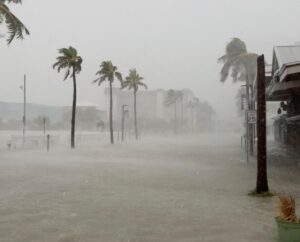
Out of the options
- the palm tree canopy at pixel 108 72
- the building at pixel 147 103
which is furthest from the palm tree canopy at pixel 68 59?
the building at pixel 147 103

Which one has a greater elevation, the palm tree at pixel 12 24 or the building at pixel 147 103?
the building at pixel 147 103

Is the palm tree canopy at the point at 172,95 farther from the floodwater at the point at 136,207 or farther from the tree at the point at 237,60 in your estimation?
the floodwater at the point at 136,207

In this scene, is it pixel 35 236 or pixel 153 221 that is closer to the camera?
pixel 35 236

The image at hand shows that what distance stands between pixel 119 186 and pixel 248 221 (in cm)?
652

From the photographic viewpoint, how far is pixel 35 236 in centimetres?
865

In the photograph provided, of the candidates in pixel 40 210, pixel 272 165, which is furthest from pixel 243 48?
pixel 40 210

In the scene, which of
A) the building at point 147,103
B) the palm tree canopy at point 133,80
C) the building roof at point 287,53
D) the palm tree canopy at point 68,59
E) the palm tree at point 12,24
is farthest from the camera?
the building at point 147,103

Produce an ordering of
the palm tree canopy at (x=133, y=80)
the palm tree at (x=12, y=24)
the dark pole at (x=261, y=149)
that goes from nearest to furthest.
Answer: the dark pole at (x=261, y=149) < the palm tree at (x=12, y=24) < the palm tree canopy at (x=133, y=80)

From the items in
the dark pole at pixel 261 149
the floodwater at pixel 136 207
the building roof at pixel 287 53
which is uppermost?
the building roof at pixel 287 53

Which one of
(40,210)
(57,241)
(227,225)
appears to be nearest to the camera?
(57,241)

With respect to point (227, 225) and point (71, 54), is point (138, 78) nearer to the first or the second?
point (71, 54)

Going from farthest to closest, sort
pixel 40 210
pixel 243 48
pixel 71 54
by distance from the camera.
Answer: pixel 243 48, pixel 71 54, pixel 40 210

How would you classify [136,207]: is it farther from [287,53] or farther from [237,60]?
[237,60]

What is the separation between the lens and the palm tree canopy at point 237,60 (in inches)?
2304
